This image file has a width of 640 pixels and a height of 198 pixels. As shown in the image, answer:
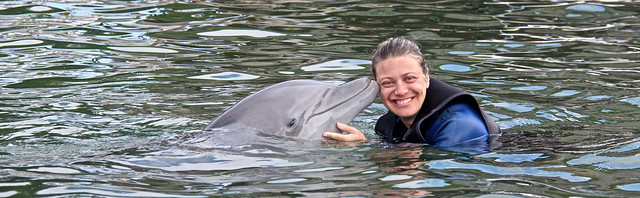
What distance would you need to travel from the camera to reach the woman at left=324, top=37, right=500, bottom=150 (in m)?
6.83

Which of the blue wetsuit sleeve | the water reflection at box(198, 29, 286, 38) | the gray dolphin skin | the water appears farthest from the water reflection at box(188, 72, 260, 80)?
the blue wetsuit sleeve

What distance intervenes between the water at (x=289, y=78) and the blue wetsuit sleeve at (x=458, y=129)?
18 centimetres

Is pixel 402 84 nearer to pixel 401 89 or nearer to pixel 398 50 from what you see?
pixel 401 89

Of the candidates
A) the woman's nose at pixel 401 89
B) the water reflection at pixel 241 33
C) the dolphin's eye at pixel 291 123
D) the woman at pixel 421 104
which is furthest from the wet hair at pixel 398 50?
the water reflection at pixel 241 33

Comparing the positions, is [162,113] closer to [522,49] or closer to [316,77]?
[316,77]

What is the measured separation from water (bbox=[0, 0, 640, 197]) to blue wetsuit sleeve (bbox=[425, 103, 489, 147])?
0.59 feet

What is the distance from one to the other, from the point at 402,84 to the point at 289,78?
11.4ft

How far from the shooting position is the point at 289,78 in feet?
33.6

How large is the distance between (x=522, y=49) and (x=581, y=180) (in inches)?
242

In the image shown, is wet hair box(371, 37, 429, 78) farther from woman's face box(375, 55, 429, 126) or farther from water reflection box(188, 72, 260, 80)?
water reflection box(188, 72, 260, 80)

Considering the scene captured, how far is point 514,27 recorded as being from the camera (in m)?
13.1

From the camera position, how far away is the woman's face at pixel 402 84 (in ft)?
22.4

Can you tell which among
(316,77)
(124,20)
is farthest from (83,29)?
(316,77)

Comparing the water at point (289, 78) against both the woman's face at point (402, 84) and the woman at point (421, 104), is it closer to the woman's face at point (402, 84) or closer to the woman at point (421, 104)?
the woman at point (421, 104)
